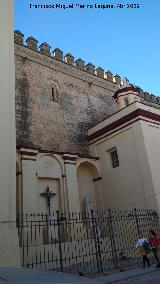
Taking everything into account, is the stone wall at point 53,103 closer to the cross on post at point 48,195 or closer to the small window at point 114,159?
the small window at point 114,159

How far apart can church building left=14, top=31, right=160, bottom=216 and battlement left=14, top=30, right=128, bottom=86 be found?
8 cm

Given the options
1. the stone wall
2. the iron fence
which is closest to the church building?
the stone wall

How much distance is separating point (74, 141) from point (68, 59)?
277 inches

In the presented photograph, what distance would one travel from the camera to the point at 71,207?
55.4 feet

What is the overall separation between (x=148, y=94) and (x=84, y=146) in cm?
1079

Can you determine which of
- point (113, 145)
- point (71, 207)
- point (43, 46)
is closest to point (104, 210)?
point (71, 207)

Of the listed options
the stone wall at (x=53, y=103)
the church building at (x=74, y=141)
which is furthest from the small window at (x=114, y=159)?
the stone wall at (x=53, y=103)

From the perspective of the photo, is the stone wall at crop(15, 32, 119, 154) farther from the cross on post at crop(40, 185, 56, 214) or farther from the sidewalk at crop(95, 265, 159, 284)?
the sidewalk at crop(95, 265, 159, 284)

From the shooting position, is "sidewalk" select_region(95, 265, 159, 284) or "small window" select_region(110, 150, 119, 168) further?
"small window" select_region(110, 150, 119, 168)

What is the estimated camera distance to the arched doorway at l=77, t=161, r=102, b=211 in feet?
62.7

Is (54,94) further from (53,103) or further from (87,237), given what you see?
(87,237)

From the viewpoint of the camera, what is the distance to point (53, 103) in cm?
2091

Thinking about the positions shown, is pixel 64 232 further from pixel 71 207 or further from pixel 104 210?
pixel 104 210

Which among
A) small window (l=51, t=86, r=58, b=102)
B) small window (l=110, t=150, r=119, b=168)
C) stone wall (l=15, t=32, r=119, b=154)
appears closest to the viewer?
stone wall (l=15, t=32, r=119, b=154)
